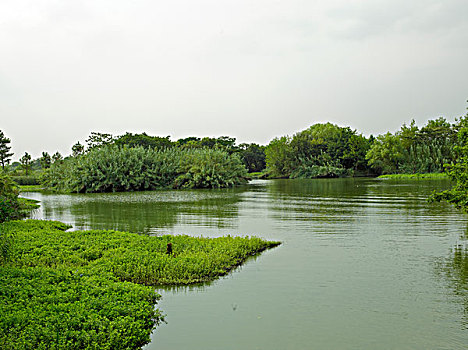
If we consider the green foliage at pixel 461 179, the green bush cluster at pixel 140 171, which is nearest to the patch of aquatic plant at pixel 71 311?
the green foliage at pixel 461 179

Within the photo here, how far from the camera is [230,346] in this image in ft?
19.5

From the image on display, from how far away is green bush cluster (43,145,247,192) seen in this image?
4138 cm

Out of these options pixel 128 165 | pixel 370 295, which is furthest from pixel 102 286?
pixel 128 165

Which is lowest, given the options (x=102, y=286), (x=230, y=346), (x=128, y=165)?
(x=230, y=346)

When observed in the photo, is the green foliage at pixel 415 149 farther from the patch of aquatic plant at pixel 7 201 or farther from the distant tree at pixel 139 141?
the patch of aquatic plant at pixel 7 201

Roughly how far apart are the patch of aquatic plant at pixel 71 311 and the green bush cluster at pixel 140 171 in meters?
34.3

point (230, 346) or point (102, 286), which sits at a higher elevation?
point (102, 286)

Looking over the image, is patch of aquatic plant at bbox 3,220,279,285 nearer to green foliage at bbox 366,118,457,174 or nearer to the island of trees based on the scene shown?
the island of trees

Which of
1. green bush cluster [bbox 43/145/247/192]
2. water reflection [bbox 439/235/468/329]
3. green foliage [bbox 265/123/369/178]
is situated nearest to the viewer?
water reflection [bbox 439/235/468/329]

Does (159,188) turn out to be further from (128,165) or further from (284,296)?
(284,296)

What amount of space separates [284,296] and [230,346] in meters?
2.22

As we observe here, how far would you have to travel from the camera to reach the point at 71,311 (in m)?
6.14

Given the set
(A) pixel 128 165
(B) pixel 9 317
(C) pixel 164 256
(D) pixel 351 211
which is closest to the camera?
(B) pixel 9 317

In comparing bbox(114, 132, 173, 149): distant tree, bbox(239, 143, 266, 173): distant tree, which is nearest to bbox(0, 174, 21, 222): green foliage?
bbox(114, 132, 173, 149): distant tree
